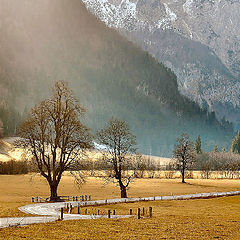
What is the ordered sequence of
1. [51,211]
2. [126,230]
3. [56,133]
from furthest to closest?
[56,133] → [51,211] → [126,230]

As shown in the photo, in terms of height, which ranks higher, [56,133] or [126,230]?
[56,133]

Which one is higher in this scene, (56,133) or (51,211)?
(56,133)

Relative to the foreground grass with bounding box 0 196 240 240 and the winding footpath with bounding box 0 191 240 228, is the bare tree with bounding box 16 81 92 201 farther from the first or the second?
the foreground grass with bounding box 0 196 240 240

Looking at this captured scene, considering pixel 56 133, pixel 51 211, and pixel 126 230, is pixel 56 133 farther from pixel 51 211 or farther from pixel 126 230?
pixel 126 230

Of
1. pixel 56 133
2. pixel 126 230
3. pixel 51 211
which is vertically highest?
pixel 56 133

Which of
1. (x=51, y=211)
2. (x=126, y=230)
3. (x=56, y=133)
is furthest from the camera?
(x=56, y=133)

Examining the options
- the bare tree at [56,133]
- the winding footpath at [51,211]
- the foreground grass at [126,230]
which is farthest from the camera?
the bare tree at [56,133]

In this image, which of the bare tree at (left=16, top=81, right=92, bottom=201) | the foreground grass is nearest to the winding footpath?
the foreground grass

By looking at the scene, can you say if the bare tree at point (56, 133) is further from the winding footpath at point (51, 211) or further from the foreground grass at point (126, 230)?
the foreground grass at point (126, 230)

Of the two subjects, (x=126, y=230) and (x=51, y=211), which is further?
(x=51, y=211)

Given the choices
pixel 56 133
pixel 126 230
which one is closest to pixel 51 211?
pixel 126 230

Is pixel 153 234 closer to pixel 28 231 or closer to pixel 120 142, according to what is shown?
pixel 28 231

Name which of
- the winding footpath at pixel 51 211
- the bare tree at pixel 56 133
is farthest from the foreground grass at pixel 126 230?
the bare tree at pixel 56 133

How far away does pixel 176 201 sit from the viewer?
190 ft
